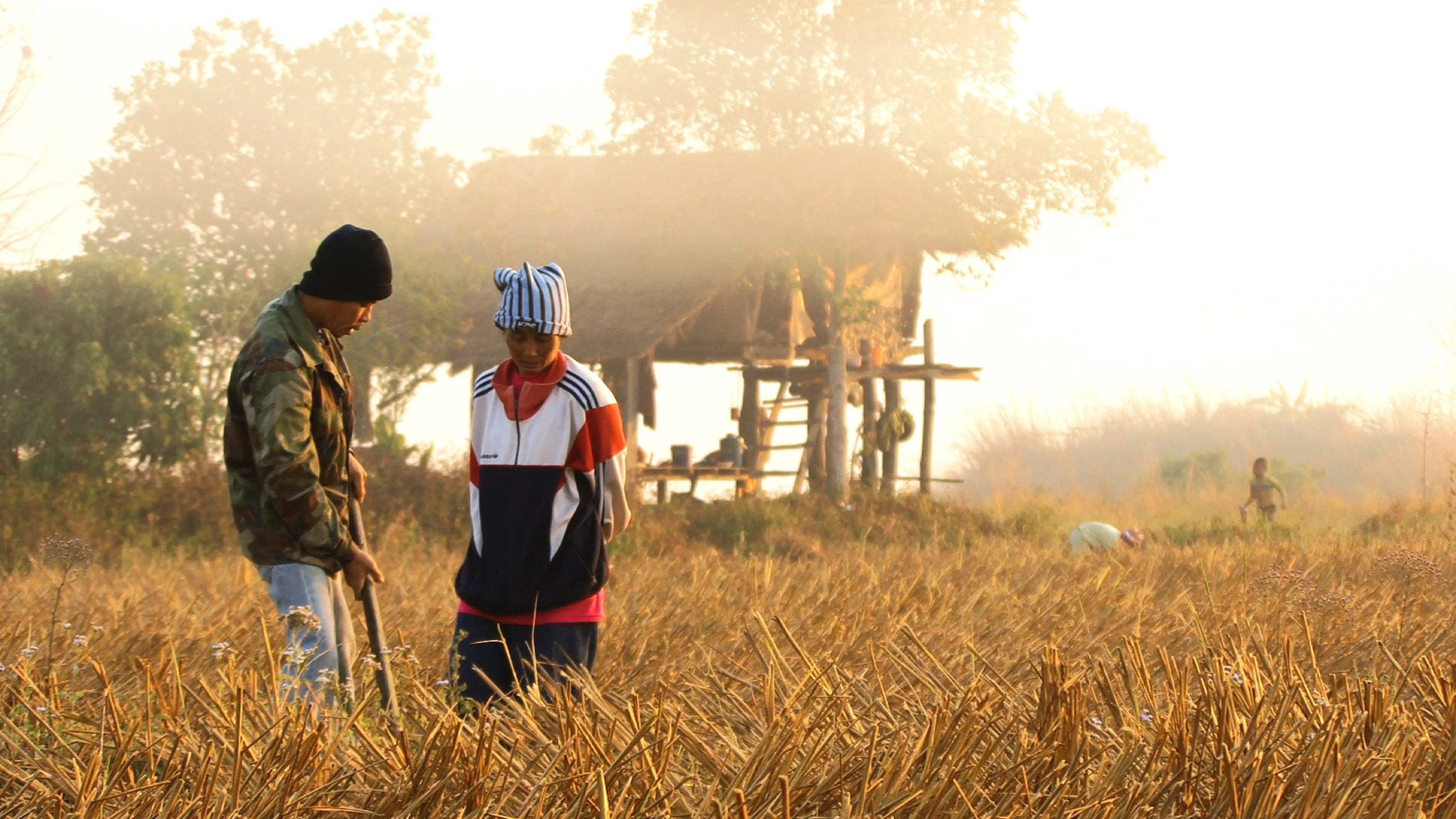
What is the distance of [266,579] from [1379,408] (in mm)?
34223

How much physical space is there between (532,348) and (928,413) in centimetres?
2256

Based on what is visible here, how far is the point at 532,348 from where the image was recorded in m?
4.15

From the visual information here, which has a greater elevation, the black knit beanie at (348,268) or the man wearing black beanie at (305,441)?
the black knit beanie at (348,268)

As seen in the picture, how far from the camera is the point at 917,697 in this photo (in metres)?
3.77

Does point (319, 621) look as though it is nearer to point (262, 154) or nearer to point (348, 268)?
point (348, 268)

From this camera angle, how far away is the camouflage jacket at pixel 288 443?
4.09 m

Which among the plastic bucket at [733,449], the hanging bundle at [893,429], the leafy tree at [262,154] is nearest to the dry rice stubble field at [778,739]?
the plastic bucket at [733,449]

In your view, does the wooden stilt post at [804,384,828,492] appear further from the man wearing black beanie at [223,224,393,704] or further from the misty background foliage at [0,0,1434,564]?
the man wearing black beanie at [223,224,393,704]

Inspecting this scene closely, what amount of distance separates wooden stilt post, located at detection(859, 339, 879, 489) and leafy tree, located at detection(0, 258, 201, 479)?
11321 millimetres

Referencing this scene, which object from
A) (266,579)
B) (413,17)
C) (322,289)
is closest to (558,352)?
(322,289)

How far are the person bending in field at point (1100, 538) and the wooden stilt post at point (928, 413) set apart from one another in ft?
38.5

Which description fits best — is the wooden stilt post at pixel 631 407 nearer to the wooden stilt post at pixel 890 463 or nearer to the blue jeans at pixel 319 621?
the wooden stilt post at pixel 890 463

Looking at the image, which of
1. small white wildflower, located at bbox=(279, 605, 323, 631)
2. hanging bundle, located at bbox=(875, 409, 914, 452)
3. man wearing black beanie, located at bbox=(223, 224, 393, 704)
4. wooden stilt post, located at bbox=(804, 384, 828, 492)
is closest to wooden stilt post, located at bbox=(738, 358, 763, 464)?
wooden stilt post, located at bbox=(804, 384, 828, 492)

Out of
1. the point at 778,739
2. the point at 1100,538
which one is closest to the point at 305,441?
the point at 778,739
